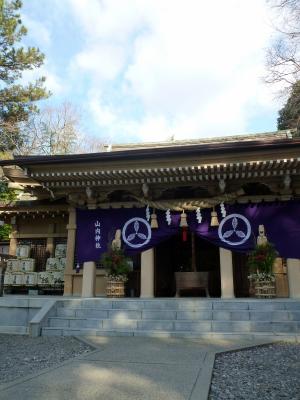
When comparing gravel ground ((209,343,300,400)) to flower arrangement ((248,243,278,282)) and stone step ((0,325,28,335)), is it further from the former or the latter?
stone step ((0,325,28,335))

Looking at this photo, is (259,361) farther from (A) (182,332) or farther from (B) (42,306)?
(B) (42,306)

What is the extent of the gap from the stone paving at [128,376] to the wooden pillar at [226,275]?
10.9 ft

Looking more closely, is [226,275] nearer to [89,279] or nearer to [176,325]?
[176,325]

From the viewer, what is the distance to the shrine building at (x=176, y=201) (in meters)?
8.96

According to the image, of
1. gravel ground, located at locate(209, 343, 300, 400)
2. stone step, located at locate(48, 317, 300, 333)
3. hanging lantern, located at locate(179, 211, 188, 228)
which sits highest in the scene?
hanging lantern, located at locate(179, 211, 188, 228)

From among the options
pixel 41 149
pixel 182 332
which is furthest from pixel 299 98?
pixel 41 149

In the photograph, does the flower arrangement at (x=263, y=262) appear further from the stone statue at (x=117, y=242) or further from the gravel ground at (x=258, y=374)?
the stone statue at (x=117, y=242)

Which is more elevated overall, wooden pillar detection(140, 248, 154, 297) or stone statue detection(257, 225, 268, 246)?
stone statue detection(257, 225, 268, 246)

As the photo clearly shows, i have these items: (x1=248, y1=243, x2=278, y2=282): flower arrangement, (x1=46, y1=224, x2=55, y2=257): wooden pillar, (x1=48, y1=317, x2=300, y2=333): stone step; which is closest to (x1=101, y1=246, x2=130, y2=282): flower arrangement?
(x1=48, y1=317, x2=300, y2=333): stone step

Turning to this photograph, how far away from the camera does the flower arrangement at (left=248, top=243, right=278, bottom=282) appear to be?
8719mm

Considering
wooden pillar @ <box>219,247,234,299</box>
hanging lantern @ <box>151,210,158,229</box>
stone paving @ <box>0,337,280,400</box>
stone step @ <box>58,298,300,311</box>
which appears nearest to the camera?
stone paving @ <box>0,337,280,400</box>

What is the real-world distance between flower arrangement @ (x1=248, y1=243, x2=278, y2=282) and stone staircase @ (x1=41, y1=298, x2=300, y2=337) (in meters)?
1.12

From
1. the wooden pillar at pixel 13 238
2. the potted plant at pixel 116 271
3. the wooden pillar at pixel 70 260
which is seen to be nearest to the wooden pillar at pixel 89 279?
the wooden pillar at pixel 70 260

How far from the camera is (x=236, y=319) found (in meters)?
7.32
